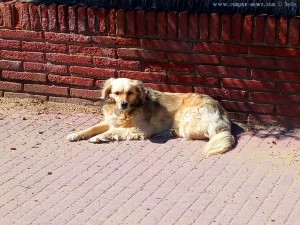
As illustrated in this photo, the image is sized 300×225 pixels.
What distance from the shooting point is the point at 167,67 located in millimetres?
7523

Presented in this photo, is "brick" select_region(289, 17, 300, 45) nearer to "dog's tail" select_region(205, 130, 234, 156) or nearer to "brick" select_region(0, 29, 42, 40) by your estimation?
"dog's tail" select_region(205, 130, 234, 156)

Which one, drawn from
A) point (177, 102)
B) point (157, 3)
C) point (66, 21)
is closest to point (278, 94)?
point (177, 102)

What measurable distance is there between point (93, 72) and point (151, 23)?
3.19 feet

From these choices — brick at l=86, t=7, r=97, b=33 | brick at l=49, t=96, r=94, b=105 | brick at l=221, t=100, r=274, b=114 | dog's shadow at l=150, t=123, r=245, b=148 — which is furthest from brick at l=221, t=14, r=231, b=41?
brick at l=49, t=96, r=94, b=105

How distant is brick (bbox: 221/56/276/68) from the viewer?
7039 mm

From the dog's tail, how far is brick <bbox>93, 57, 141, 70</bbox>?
4.59 ft

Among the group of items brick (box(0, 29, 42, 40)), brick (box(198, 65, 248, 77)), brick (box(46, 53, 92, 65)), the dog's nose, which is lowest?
the dog's nose

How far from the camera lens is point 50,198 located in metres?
5.68

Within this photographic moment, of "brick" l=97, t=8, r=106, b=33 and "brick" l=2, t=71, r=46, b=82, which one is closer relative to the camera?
"brick" l=97, t=8, r=106, b=33

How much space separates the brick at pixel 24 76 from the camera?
26.8 feet

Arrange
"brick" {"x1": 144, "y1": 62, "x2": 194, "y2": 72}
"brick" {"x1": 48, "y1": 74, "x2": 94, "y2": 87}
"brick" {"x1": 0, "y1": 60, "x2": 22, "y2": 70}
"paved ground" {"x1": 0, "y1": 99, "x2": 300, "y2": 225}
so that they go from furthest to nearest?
"brick" {"x1": 0, "y1": 60, "x2": 22, "y2": 70}
"brick" {"x1": 48, "y1": 74, "x2": 94, "y2": 87}
"brick" {"x1": 144, "y1": 62, "x2": 194, "y2": 72}
"paved ground" {"x1": 0, "y1": 99, "x2": 300, "y2": 225}

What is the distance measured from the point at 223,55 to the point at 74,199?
2.51 meters

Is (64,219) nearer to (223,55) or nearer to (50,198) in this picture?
(50,198)

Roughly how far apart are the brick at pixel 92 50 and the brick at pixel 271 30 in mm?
1801
